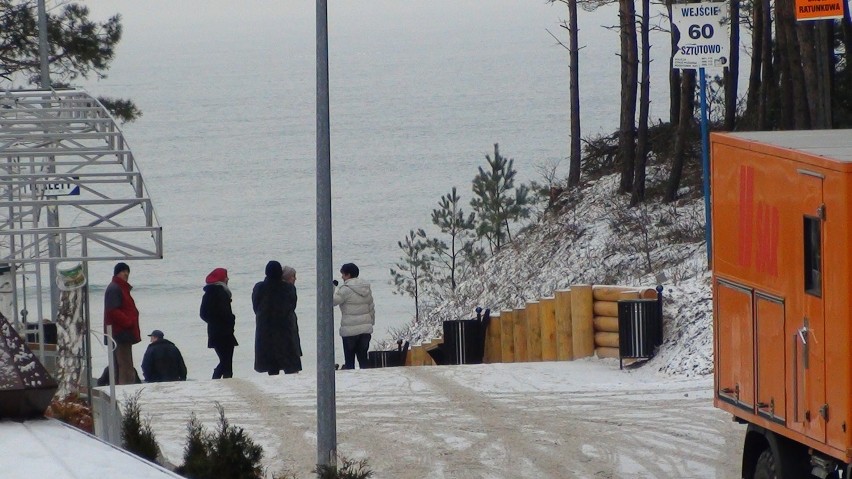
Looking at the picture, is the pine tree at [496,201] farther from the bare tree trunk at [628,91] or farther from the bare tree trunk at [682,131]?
the bare tree trunk at [682,131]

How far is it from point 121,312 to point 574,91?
20.2 m

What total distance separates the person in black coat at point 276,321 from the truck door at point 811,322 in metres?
8.85

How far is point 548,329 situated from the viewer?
17297 millimetres

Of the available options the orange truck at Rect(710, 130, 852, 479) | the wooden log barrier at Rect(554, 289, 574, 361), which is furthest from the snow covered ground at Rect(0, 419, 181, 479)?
the wooden log barrier at Rect(554, 289, 574, 361)

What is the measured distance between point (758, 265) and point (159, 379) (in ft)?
31.9

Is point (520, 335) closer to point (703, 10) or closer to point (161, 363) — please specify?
point (161, 363)

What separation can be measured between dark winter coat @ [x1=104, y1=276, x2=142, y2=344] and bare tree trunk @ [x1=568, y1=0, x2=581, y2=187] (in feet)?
63.6

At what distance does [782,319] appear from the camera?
8336mm

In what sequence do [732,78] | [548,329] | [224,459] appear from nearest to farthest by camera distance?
[224,459] → [548,329] → [732,78]

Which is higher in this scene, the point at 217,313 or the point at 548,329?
the point at 217,313

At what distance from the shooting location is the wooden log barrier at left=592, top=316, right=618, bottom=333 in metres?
16.4

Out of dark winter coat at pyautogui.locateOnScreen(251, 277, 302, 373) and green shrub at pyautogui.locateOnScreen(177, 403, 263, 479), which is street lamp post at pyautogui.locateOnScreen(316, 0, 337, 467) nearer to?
green shrub at pyautogui.locateOnScreen(177, 403, 263, 479)

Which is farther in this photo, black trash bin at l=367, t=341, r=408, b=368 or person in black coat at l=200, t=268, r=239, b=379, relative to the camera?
black trash bin at l=367, t=341, r=408, b=368

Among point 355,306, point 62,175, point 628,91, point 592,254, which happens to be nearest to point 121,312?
point 355,306
